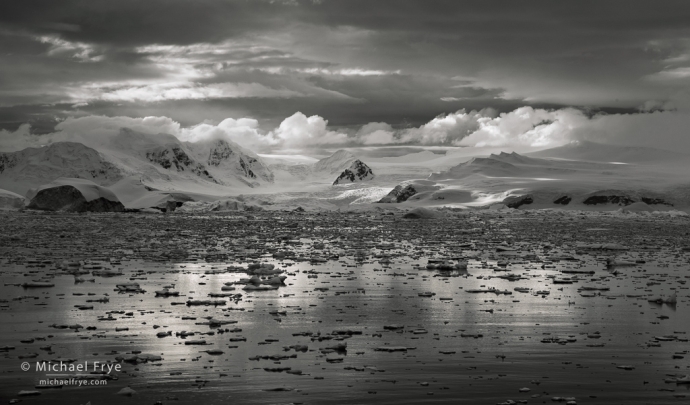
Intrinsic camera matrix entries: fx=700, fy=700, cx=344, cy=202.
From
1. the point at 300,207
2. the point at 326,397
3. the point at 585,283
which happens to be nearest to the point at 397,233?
the point at 585,283

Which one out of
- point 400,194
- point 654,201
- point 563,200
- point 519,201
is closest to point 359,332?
point 519,201

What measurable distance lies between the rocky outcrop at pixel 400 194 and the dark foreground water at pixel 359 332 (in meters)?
96.2

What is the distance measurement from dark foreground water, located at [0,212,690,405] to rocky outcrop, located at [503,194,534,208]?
265 ft

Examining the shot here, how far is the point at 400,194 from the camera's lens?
123m

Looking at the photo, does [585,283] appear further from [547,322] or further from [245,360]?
[245,360]

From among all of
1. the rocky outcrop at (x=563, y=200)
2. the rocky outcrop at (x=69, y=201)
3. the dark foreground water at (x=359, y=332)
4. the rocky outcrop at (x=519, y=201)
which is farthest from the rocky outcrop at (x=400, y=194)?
the dark foreground water at (x=359, y=332)

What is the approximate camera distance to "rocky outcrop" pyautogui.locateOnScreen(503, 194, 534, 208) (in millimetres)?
105438

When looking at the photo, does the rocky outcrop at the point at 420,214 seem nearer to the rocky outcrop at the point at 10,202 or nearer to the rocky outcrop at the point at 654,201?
the rocky outcrop at the point at 10,202

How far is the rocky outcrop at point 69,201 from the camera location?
7419 cm

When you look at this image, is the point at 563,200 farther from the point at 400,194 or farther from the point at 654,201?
the point at 400,194

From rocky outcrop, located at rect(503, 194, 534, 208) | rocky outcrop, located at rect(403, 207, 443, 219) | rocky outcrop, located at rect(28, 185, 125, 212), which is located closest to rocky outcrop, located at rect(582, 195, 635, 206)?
rocky outcrop, located at rect(503, 194, 534, 208)

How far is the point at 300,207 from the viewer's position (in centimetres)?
9131

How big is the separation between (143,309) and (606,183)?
113945mm

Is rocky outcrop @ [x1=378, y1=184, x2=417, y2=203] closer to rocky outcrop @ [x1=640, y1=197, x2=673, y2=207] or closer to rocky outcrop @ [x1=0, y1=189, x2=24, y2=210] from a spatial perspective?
rocky outcrop @ [x1=640, y1=197, x2=673, y2=207]
